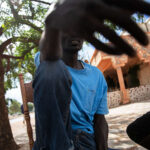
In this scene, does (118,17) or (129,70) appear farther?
(129,70)

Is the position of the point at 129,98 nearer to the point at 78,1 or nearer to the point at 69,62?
the point at 69,62

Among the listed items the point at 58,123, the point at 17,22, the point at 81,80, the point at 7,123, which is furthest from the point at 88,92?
the point at 7,123

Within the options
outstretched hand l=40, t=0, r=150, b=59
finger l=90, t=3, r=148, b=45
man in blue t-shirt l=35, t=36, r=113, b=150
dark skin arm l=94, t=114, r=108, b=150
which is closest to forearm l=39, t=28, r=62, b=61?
outstretched hand l=40, t=0, r=150, b=59

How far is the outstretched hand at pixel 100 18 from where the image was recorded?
0.41m

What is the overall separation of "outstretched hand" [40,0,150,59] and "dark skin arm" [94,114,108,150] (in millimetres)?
882

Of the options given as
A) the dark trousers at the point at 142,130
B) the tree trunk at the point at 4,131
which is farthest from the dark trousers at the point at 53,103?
the tree trunk at the point at 4,131

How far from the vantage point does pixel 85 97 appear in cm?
121

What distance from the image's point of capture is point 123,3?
1.54 feet

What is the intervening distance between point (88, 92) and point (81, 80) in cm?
10

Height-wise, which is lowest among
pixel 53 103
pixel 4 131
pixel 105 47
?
pixel 4 131

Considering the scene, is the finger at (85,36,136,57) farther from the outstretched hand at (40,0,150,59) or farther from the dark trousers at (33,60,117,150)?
the dark trousers at (33,60,117,150)

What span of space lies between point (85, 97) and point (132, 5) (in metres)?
0.81

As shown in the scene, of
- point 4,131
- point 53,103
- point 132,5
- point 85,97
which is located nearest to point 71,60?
point 85,97

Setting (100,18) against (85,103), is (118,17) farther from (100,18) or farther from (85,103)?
(85,103)
